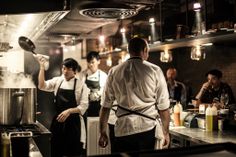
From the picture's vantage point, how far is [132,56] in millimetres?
3123

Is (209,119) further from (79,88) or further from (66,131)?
(66,131)

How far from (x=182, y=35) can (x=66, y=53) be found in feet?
25.1

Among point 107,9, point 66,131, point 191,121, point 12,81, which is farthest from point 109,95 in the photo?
point 66,131

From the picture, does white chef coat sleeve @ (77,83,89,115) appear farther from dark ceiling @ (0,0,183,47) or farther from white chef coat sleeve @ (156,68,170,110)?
white chef coat sleeve @ (156,68,170,110)

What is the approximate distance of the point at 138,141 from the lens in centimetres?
296

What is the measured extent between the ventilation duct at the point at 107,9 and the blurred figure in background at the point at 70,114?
175 cm

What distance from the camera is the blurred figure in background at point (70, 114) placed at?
4469 millimetres

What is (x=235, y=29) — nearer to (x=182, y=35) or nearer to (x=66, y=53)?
(x=182, y=35)

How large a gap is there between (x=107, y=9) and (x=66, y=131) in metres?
2.28

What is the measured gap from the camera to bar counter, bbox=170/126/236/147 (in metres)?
3.24

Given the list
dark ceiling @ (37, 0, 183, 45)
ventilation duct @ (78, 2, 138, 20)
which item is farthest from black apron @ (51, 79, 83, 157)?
ventilation duct @ (78, 2, 138, 20)

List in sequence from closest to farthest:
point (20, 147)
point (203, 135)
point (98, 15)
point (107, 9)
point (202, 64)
Result: point (20, 147)
point (107, 9)
point (98, 15)
point (203, 135)
point (202, 64)

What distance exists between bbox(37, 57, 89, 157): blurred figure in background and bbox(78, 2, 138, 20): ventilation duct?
175 cm

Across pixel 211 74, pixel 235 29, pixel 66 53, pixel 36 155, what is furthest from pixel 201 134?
pixel 66 53
